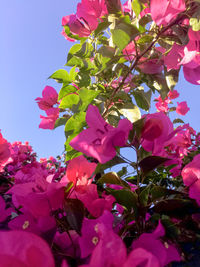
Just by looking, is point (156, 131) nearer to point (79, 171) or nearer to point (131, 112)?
point (79, 171)

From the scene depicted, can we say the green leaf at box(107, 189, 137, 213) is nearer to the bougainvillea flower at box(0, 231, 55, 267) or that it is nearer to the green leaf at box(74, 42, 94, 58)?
the bougainvillea flower at box(0, 231, 55, 267)

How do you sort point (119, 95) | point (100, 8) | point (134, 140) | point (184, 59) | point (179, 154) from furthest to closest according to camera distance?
point (179, 154)
point (119, 95)
point (100, 8)
point (184, 59)
point (134, 140)

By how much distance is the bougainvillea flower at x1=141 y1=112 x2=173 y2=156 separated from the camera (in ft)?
1.79

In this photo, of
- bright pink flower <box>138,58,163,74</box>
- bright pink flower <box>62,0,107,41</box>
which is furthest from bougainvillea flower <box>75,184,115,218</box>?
bright pink flower <box>62,0,107,41</box>

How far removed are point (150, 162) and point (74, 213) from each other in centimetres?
20

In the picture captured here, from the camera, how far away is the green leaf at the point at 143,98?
1151mm

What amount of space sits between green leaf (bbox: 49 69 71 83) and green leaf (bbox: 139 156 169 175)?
0.78 meters

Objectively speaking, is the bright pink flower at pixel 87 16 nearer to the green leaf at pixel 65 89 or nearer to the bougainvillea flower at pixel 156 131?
the green leaf at pixel 65 89

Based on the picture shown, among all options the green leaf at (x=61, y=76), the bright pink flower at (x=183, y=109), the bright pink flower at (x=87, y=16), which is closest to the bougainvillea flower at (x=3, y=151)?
the green leaf at (x=61, y=76)

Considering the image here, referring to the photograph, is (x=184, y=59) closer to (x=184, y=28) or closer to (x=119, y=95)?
(x=184, y=28)

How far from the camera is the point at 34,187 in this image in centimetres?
54

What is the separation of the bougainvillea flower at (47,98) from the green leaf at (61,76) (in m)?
0.15

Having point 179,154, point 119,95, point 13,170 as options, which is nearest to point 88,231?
point 119,95

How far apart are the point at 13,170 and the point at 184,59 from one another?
4.87 feet
